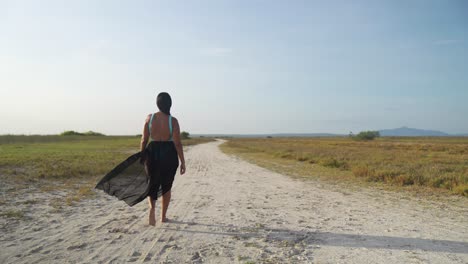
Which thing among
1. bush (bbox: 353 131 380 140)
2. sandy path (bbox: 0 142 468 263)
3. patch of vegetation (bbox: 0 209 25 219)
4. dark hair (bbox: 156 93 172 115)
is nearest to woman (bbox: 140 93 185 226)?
dark hair (bbox: 156 93 172 115)

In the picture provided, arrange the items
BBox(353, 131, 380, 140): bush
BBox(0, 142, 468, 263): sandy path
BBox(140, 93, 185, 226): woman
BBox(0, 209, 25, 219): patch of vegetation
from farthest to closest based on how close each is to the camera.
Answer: BBox(353, 131, 380, 140): bush
BBox(0, 209, 25, 219): patch of vegetation
BBox(140, 93, 185, 226): woman
BBox(0, 142, 468, 263): sandy path

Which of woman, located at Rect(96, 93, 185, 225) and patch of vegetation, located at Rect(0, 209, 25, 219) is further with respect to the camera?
patch of vegetation, located at Rect(0, 209, 25, 219)

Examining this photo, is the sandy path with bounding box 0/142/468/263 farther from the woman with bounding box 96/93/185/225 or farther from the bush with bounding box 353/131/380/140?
the bush with bounding box 353/131/380/140

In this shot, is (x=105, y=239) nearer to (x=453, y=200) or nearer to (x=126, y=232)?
(x=126, y=232)

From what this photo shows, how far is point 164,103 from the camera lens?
18.2ft

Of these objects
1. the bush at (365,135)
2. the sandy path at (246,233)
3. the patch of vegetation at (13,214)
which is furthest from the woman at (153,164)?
the bush at (365,135)

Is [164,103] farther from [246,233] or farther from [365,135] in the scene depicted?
[365,135]

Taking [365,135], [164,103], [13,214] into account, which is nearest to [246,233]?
[164,103]

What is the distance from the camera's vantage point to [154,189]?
5.52m

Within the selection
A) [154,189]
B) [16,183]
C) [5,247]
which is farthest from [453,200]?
[16,183]

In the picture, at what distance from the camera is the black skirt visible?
18.0 feet

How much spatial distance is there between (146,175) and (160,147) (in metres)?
0.59

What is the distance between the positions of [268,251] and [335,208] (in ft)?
11.5

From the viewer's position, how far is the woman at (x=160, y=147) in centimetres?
546
